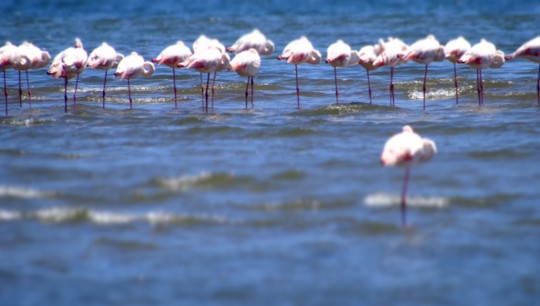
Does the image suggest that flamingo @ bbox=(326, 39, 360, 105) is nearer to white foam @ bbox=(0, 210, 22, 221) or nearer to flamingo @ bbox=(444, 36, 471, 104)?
flamingo @ bbox=(444, 36, 471, 104)

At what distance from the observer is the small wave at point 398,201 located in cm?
749

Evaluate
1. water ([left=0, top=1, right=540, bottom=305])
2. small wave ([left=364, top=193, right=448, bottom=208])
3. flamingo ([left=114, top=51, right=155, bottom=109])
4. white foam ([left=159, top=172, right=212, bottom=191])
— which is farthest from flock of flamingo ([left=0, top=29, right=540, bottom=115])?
small wave ([left=364, top=193, right=448, bottom=208])

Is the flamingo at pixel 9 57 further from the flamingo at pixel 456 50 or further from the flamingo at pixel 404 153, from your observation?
the flamingo at pixel 404 153

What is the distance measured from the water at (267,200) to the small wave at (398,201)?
1.0 inches

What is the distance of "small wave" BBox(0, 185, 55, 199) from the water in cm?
3

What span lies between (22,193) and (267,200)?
2.08 m

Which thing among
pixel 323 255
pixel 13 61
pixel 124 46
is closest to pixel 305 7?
pixel 124 46

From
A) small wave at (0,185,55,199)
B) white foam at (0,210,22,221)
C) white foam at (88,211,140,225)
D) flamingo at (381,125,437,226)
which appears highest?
flamingo at (381,125,437,226)

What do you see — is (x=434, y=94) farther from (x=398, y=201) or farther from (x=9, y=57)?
(x=398, y=201)

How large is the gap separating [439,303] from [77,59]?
730 cm

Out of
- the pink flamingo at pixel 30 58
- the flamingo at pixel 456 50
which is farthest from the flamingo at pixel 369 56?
Answer: the pink flamingo at pixel 30 58

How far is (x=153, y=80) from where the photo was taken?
15648mm

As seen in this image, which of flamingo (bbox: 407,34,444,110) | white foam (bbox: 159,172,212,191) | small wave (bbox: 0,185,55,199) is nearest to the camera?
small wave (bbox: 0,185,55,199)

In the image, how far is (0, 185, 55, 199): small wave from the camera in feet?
26.2
